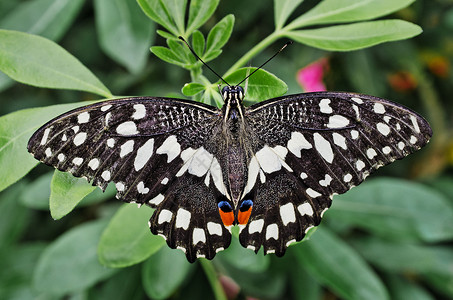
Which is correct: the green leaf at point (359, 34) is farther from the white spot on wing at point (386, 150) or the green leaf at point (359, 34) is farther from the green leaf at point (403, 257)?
the green leaf at point (403, 257)

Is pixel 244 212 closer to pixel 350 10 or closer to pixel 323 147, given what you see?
pixel 323 147

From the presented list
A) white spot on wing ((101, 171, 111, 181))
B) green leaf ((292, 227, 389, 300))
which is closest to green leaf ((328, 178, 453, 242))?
green leaf ((292, 227, 389, 300))

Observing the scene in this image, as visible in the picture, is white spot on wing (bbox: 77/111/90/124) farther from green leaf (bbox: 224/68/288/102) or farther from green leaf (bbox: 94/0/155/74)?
green leaf (bbox: 94/0/155/74)

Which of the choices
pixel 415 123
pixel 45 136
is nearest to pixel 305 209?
pixel 415 123

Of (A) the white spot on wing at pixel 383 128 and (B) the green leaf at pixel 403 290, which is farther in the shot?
(B) the green leaf at pixel 403 290

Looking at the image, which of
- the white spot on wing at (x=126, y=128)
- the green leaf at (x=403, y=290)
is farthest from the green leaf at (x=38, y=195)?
the green leaf at (x=403, y=290)

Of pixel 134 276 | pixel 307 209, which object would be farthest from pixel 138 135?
pixel 134 276
